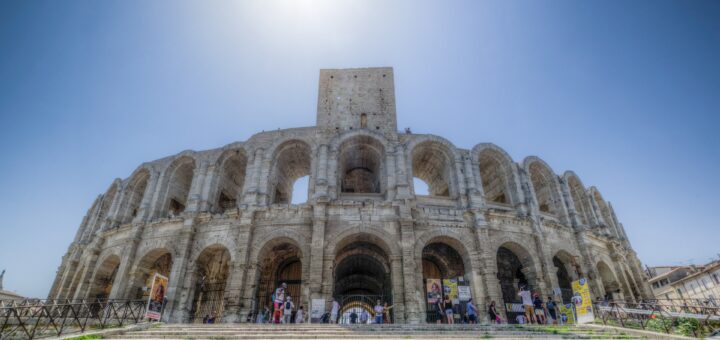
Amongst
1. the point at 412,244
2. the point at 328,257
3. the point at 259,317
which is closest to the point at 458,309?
the point at 412,244

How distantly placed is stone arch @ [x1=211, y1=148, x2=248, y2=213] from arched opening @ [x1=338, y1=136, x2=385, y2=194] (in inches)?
219

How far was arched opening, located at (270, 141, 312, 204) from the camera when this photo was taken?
18609mm

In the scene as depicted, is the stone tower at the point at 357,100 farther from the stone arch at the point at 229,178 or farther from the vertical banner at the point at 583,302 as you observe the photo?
the vertical banner at the point at 583,302

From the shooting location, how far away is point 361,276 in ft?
68.2

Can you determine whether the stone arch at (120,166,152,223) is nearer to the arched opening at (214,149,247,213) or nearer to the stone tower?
the arched opening at (214,149,247,213)

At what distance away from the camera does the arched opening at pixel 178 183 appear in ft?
63.8

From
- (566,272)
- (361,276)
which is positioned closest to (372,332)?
(361,276)

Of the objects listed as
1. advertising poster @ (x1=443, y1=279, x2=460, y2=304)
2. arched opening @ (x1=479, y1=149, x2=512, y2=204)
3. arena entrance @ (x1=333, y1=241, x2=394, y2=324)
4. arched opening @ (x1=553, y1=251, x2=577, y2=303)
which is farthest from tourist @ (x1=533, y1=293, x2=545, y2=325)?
arena entrance @ (x1=333, y1=241, x2=394, y2=324)

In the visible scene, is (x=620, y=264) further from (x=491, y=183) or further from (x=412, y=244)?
(x=412, y=244)

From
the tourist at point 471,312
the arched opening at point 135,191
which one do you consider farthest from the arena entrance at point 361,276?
the arched opening at point 135,191

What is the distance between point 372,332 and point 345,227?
6342mm

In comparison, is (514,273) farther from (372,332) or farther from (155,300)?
(155,300)

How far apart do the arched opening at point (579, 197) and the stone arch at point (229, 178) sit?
19.7 meters

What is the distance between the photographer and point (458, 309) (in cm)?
1477
